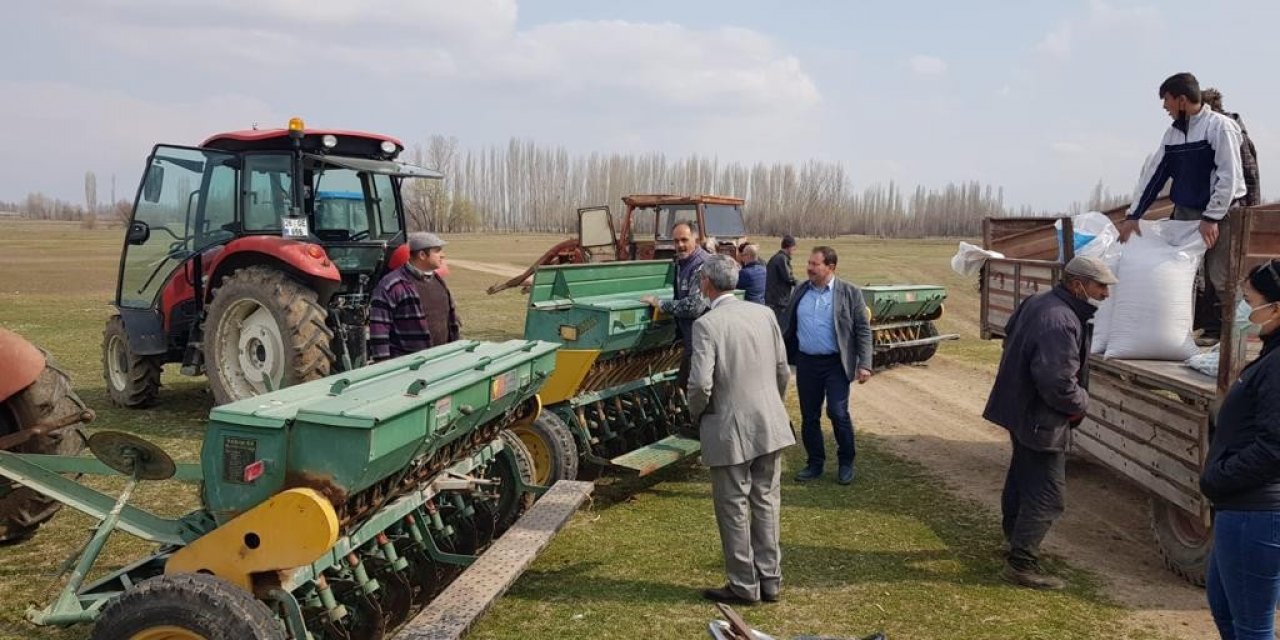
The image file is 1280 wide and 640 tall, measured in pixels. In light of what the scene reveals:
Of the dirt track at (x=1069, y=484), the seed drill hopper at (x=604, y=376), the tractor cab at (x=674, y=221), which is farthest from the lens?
the tractor cab at (x=674, y=221)

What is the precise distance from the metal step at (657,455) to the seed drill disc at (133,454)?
2928mm

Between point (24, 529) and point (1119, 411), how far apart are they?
616cm

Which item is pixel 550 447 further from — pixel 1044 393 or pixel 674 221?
pixel 674 221

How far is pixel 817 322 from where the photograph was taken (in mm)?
6359

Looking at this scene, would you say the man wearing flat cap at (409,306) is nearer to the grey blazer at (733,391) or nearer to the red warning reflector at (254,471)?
the grey blazer at (733,391)

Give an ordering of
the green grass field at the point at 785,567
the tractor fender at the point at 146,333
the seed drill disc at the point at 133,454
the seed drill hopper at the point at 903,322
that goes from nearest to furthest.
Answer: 1. the seed drill disc at the point at 133,454
2. the green grass field at the point at 785,567
3. the tractor fender at the point at 146,333
4. the seed drill hopper at the point at 903,322

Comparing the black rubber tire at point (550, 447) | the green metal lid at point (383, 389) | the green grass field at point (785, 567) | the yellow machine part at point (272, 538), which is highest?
the green metal lid at point (383, 389)

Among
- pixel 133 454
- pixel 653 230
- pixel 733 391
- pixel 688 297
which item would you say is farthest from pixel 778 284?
pixel 133 454

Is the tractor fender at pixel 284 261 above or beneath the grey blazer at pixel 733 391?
above

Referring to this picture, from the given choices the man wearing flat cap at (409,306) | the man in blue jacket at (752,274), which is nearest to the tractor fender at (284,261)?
the man wearing flat cap at (409,306)

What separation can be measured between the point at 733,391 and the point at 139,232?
20.3 feet

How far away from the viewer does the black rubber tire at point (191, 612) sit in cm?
281

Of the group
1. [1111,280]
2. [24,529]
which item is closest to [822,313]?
[1111,280]

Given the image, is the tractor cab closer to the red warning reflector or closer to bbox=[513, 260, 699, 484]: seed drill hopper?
bbox=[513, 260, 699, 484]: seed drill hopper
